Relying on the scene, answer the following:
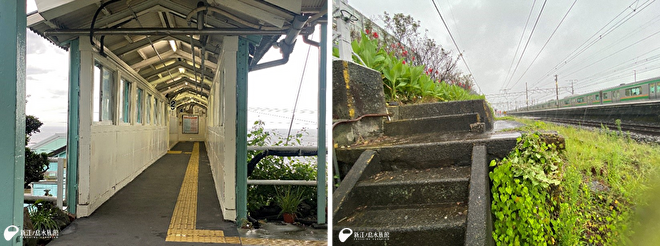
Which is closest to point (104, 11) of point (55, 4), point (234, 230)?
point (55, 4)

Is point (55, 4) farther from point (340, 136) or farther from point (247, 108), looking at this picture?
point (340, 136)

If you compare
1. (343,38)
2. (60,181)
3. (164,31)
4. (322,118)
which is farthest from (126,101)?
(343,38)

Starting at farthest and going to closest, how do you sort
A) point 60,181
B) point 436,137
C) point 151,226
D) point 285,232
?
point 285,232
point 60,181
point 151,226
point 436,137

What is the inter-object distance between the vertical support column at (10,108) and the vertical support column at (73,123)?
2276 millimetres

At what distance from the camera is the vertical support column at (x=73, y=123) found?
14.3 ft

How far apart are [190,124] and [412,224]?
23.2 m

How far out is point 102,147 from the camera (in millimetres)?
5031

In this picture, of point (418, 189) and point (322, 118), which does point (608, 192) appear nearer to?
point (418, 189)

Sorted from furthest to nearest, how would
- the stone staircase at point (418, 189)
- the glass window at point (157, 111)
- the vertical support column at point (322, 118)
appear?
1. the glass window at point (157, 111)
2. the vertical support column at point (322, 118)
3. the stone staircase at point (418, 189)

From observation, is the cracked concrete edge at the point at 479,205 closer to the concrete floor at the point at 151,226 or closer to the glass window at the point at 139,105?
the concrete floor at the point at 151,226

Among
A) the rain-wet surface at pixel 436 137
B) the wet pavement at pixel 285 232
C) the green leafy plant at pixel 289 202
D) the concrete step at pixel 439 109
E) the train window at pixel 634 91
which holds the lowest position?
the wet pavement at pixel 285 232

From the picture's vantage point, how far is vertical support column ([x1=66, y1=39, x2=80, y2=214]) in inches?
172

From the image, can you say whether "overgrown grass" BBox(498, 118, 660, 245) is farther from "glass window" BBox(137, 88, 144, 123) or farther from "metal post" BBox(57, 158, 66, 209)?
"glass window" BBox(137, 88, 144, 123)

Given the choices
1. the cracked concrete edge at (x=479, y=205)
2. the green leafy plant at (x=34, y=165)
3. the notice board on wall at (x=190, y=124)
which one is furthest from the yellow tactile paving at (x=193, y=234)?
the notice board on wall at (x=190, y=124)
